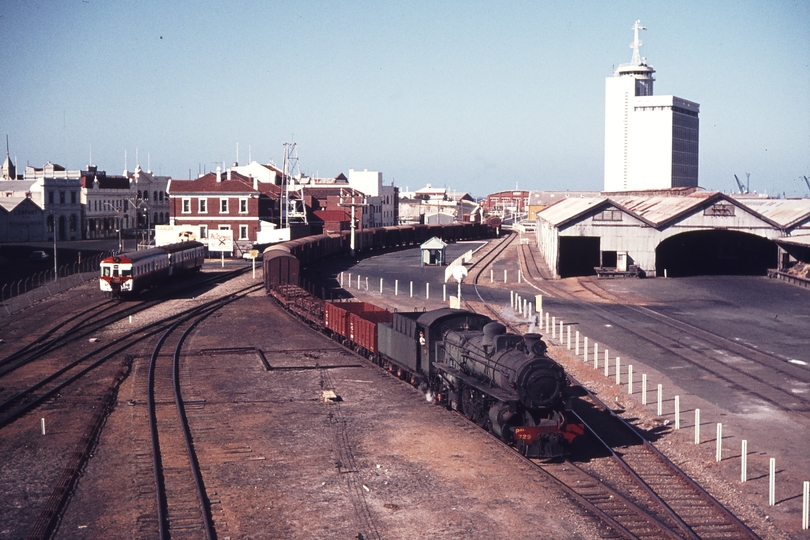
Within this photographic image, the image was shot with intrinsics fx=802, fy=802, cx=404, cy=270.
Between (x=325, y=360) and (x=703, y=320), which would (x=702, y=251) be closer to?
(x=703, y=320)

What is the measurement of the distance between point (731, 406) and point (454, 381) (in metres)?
8.60

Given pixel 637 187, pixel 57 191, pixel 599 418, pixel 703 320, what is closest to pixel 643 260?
pixel 703 320

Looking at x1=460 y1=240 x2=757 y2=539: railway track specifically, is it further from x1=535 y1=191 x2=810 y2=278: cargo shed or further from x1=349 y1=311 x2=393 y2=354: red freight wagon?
x1=535 y1=191 x2=810 y2=278: cargo shed

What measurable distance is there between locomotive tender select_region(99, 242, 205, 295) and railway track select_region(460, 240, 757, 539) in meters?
34.3

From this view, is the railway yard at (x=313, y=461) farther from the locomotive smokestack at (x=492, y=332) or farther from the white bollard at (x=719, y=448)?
the locomotive smokestack at (x=492, y=332)

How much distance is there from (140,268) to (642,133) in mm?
154574

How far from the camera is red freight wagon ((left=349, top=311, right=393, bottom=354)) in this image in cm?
2908

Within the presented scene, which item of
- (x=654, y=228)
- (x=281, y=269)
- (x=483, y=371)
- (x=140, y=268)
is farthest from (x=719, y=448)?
(x=654, y=228)

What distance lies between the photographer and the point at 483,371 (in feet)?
64.2

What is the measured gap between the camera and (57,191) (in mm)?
111375

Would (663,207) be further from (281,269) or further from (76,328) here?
(76,328)

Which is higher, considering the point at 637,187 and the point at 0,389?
the point at 637,187

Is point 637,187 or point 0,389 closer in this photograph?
point 0,389

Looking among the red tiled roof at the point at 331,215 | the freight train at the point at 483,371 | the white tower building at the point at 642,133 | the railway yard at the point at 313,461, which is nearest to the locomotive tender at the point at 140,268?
the railway yard at the point at 313,461
